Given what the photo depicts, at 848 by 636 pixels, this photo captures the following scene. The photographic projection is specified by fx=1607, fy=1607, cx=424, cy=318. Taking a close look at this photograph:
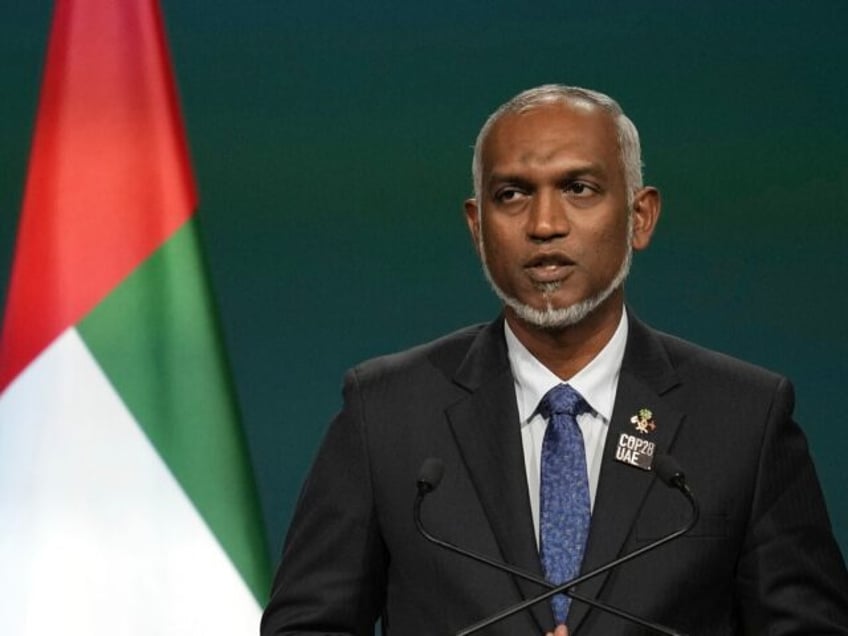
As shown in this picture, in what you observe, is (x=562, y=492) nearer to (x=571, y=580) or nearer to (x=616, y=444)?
(x=616, y=444)

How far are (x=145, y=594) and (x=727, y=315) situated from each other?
124 cm

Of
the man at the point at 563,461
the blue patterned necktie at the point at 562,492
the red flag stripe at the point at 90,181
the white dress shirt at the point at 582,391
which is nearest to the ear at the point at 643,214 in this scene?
the man at the point at 563,461

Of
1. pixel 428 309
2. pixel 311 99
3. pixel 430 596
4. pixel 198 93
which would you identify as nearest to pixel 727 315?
pixel 428 309

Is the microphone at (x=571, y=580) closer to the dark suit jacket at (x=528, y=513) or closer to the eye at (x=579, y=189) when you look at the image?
the dark suit jacket at (x=528, y=513)

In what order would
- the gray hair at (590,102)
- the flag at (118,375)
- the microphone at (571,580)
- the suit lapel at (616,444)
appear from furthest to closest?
the flag at (118,375)
the gray hair at (590,102)
the suit lapel at (616,444)
the microphone at (571,580)

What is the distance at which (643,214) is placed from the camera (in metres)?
2.06

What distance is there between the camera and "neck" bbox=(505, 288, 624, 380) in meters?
2.02

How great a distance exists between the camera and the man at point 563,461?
1.89 metres

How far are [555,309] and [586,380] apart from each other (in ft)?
0.44

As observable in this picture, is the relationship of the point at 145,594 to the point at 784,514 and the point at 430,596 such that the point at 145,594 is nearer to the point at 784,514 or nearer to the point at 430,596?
the point at 430,596

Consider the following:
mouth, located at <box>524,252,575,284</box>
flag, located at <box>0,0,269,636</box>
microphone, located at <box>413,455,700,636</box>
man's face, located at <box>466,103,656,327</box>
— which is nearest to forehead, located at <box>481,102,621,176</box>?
man's face, located at <box>466,103,656,327</box>

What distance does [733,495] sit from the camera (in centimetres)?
193

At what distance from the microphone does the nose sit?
0.98 feet

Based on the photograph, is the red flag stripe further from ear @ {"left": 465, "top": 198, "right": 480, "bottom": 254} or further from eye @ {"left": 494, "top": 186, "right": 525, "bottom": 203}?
eye @ {"left": 494, "top": 186, "right": 525, "bottom": 203}
